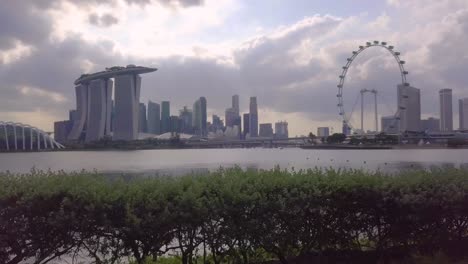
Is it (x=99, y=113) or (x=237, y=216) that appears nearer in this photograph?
(x=237, y=216)

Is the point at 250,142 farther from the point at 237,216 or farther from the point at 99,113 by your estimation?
the point at 237,216

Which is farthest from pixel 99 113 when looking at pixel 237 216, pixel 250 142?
pixel 237 216

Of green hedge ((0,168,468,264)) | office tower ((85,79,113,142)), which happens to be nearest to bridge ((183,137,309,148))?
office tower ((85,79,113,142))

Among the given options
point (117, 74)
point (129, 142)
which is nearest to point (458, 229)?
point (129, 142)

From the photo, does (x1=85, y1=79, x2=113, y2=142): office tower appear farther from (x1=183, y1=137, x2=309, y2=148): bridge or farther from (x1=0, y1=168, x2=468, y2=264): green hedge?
(x1=0, y1=168, x2=468, y2=264): green hedge

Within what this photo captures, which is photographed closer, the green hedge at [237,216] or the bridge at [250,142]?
the green hedge at [237,216]

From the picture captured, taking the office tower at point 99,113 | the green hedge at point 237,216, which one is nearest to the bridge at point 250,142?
the office tower at point 99,113

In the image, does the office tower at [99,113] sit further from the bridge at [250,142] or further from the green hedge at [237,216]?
the green hedge at [237,216]

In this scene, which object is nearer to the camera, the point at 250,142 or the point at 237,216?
the point at 237,216

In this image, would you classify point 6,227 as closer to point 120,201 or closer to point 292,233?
point 120,201
